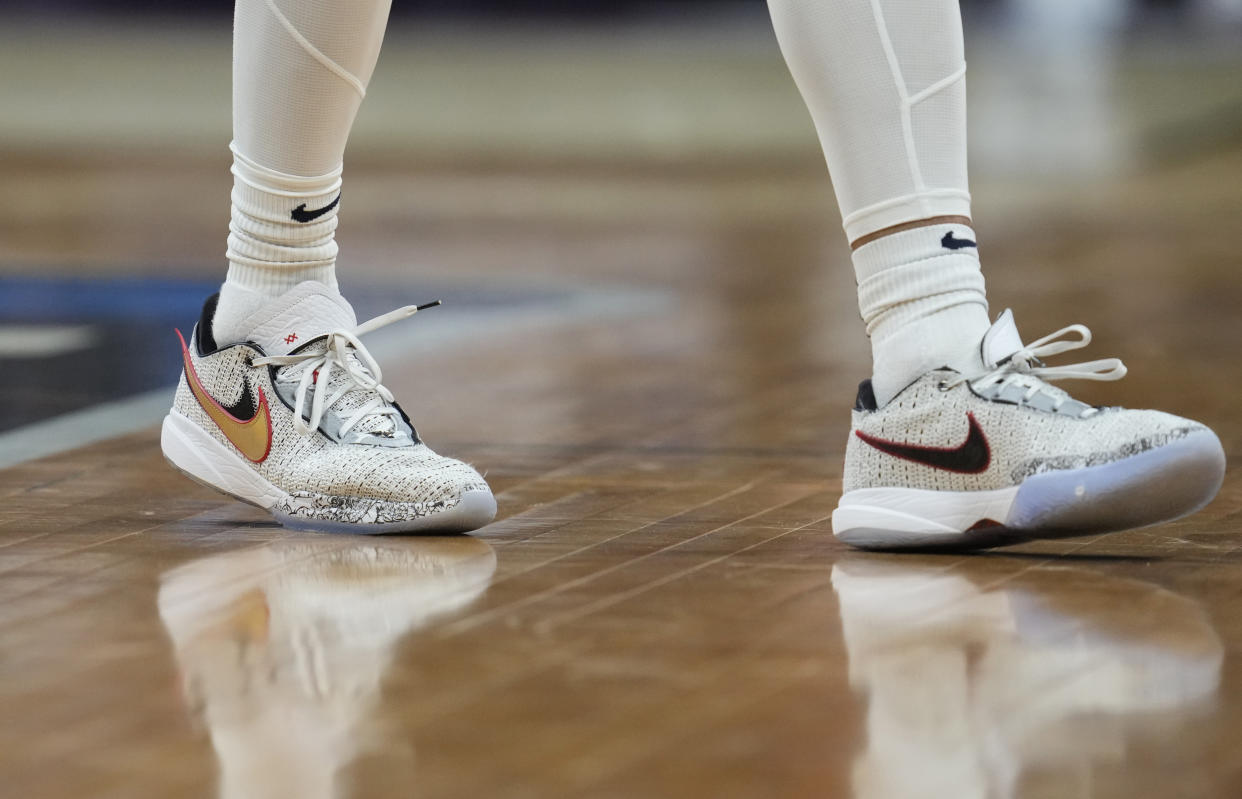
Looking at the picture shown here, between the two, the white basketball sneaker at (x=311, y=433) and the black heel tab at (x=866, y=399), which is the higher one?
the black heel tab at (x=866, y=399)

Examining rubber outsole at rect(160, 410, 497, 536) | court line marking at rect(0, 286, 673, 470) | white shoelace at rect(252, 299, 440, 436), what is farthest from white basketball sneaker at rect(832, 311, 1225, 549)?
court line marking at rect(0, 286, 673, 470)

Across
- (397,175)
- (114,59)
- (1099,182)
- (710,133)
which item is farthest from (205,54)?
(1099,182)

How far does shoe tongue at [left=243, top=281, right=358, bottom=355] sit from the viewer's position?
1473 millimetres

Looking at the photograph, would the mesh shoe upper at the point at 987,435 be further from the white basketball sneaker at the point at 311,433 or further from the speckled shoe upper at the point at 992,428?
the white basketball sneaker at the point at 311,433

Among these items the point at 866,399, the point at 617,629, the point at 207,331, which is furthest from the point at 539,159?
the point at 617,629

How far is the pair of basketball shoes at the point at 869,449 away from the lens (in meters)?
1.19

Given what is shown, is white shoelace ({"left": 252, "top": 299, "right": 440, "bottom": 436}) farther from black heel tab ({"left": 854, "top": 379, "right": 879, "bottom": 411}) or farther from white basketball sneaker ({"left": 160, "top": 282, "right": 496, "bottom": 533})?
black heel tab ({"left": 854, "top": 379, "right": 879, "bottom": 411})

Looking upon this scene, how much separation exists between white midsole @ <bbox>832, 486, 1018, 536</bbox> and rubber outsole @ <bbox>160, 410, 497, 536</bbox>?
27 centimetres

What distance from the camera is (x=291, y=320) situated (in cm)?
147

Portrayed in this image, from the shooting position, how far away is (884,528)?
50.3 inches

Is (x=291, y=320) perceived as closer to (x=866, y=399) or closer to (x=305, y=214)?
(x=305, y=214)

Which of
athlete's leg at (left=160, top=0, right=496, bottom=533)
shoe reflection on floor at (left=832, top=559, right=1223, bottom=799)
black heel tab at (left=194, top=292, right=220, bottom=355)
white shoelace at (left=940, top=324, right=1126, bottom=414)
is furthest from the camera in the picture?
black heel tab at (left=194, top=292, right=220, bottom=355)

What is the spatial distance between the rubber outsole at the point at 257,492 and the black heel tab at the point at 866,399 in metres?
0.28

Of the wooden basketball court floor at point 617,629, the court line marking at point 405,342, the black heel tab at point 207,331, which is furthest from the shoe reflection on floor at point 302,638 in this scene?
the court line marking at point 405,342
